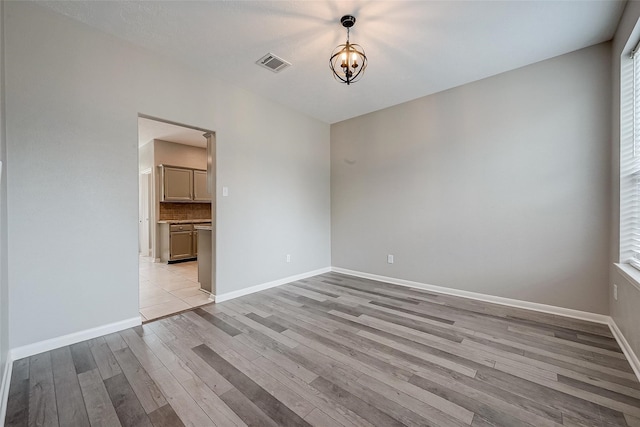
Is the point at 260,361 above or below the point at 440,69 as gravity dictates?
below

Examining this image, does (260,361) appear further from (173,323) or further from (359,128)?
(359,128)

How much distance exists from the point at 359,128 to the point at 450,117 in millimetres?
1495

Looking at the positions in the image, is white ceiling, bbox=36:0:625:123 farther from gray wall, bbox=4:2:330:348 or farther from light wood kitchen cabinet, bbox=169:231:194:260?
light wood kitchen cabinet, bbox=169:231:194:260

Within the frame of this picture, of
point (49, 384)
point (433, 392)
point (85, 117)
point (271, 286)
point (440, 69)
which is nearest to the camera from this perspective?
point (433, 392)

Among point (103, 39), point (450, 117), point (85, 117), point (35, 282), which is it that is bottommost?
point (35, 282)

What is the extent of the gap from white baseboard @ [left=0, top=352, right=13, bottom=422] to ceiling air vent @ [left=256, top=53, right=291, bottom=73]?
10.8 ft

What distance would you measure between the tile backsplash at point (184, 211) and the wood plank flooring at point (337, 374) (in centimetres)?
436

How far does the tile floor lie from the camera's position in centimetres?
305

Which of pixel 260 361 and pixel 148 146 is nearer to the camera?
pixel 260 361

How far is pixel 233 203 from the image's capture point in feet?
11.4

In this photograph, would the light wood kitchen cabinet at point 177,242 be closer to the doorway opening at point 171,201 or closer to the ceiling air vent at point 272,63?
the doorway opening at point 171,201

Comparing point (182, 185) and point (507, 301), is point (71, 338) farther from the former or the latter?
point (182, 185)

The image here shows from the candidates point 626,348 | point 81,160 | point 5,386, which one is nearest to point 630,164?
point 626,348

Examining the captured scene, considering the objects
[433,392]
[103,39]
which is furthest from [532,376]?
[103,39]
